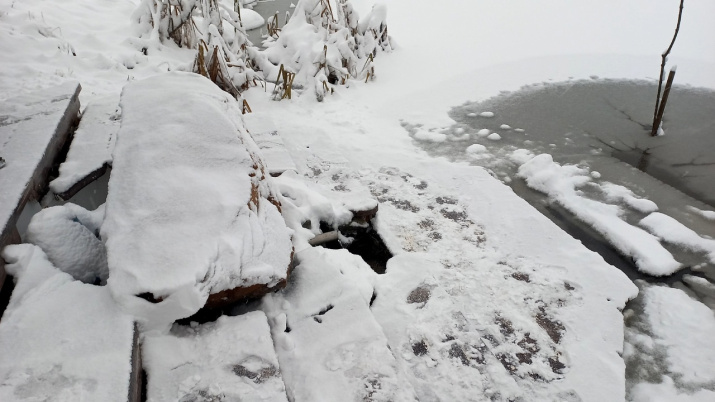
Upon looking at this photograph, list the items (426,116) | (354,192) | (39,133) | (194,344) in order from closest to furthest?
1. (194,344)
2. (39,133)
3. (354,192)
4. (426,116)

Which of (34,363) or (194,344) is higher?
(34,363)

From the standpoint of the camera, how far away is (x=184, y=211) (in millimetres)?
1653

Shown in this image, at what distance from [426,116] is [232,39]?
98.6 inches

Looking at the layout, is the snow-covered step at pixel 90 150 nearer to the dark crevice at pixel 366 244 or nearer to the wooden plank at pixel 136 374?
the wooden plank at pixel 136 374

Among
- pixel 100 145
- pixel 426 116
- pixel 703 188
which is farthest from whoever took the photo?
pixel 426 116

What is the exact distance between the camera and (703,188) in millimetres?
3256

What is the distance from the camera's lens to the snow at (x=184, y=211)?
1487mm

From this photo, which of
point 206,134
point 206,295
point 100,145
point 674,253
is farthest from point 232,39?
point 674,253

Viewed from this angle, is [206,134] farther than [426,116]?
No

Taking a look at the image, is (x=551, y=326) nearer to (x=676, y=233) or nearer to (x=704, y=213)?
(x=676, y=233)

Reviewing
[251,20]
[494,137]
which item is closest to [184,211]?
[494,137]

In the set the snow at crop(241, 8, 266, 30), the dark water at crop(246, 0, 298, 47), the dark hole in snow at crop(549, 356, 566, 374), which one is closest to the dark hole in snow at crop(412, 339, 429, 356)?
the dark hole in snow at crop(549, 356, 566, 374)

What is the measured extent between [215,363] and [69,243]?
2.66 feet

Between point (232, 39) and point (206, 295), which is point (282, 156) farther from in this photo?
point (232, 39)
